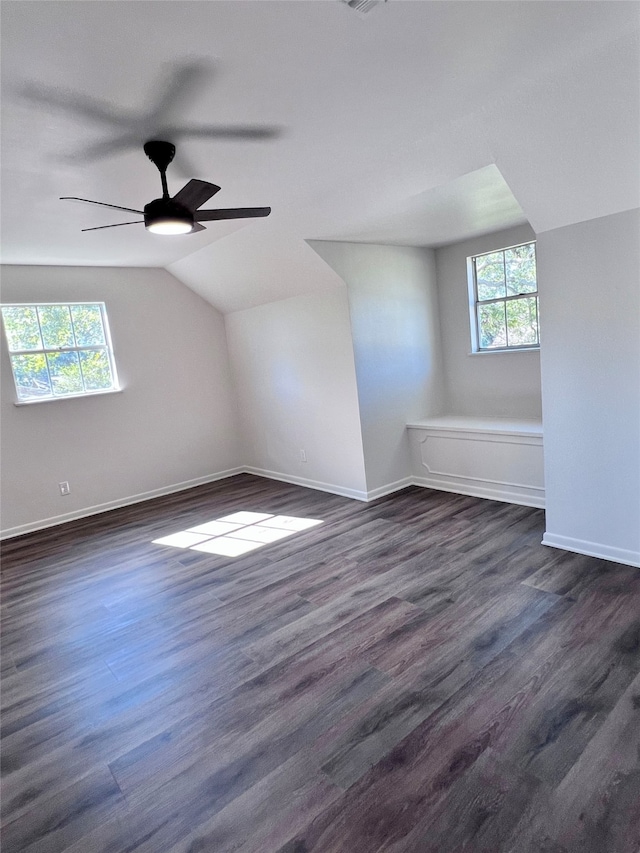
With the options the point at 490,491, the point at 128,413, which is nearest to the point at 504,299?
the point at 490,491

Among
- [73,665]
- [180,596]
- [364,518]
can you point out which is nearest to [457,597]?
[364,518]

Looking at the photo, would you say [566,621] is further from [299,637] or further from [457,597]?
[299,637]

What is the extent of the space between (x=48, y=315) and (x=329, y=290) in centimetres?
287

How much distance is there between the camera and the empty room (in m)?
1.63

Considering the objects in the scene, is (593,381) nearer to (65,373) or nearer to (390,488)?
(390,488)

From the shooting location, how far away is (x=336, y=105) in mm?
2170

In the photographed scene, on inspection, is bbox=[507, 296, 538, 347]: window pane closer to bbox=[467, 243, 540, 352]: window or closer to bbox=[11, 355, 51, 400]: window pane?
bbox=[467, 243, 540, 352]: window

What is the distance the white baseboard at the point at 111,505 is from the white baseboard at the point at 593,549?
400cm

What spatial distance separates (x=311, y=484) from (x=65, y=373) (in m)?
2.84

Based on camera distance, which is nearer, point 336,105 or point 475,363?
point 336,105

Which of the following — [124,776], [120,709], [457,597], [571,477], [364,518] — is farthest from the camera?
[364,518]

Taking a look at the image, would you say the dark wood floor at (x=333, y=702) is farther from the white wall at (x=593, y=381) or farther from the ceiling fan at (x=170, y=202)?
the ceiling fan at (x=170, y=202)

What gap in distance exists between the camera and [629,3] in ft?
5.47

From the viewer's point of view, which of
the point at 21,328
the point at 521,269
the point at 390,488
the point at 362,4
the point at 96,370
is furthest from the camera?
the point at 96,370
